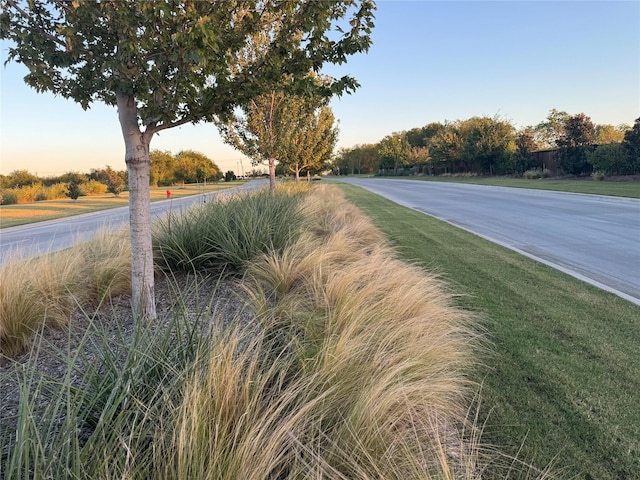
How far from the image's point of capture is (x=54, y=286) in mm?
3969

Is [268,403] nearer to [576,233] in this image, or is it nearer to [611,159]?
[576,233]

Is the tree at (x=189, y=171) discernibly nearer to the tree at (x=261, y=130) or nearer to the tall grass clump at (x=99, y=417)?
the tree at (x=261, y=130)

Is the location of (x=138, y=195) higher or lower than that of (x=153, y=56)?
lower

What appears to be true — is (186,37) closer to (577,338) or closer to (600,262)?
(577,338)

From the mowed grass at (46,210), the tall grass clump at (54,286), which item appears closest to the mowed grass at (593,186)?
the tall grass clump at (54,286)

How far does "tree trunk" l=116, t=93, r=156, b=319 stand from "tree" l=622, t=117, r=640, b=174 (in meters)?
35.0

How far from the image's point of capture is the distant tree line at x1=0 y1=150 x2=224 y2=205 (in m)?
34.6

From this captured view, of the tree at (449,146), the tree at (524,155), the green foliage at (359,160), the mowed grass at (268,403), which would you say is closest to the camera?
the mowed grass at (268,403)

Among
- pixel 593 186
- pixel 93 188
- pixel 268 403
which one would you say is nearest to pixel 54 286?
pixel 268 403

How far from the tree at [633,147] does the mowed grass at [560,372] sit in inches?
1177

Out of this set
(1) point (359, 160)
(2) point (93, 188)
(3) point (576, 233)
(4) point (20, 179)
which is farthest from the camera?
(1) point (359, 160)

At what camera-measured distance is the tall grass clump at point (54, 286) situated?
3348mm

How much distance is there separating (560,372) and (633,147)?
3358 centimetres

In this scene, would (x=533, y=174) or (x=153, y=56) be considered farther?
(x=533, y=174)
